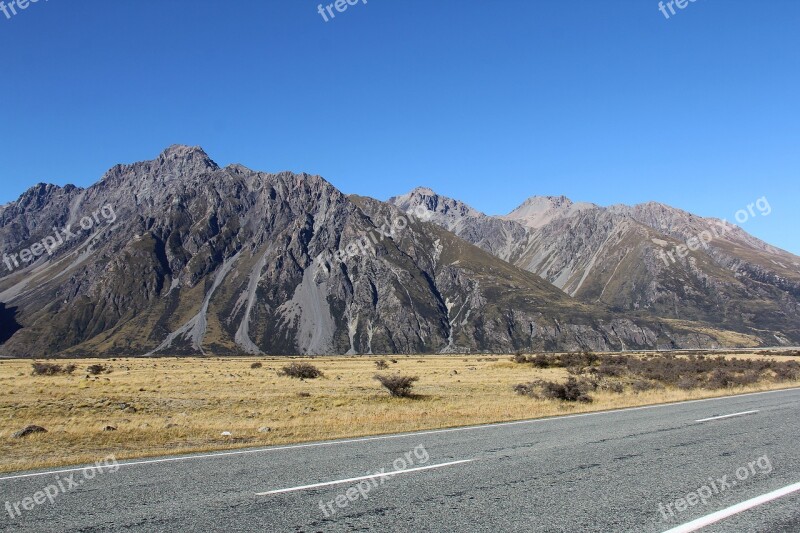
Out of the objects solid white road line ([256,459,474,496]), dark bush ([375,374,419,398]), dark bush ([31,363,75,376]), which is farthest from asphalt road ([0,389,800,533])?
dark bush ([31,363,75,376])

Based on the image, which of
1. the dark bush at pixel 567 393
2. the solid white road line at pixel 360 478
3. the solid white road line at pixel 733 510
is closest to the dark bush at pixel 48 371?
the dark bush at pixel 567 393

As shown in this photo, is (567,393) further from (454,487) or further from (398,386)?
(454,487)

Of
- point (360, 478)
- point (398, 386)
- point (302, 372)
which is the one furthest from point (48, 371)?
point (360, 478)

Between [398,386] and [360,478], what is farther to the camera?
[398,386]

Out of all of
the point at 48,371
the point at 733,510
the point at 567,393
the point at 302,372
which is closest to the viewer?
the point at 733,510

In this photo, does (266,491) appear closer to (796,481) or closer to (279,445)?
(279,445)

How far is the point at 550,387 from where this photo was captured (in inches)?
1299

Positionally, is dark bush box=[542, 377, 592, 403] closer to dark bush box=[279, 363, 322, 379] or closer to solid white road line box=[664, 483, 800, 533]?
solid white road line box=[664, 483, 800, 533]

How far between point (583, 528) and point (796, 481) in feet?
17.4

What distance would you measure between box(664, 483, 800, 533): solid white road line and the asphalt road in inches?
2.1

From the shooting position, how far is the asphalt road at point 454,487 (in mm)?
7793

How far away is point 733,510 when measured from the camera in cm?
799

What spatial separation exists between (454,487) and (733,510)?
444cm

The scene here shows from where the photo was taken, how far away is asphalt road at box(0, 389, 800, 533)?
7793 millimetres
